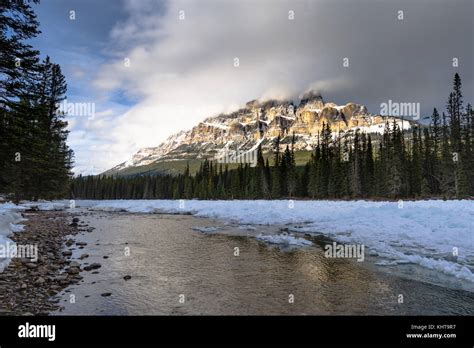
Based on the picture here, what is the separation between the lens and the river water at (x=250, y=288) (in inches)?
293

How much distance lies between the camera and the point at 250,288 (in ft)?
30.1

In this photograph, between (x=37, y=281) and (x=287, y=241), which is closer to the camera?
(x=37, y=281)

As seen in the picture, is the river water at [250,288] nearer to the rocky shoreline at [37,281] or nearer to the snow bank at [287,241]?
the rocky shoreline at [37,281]

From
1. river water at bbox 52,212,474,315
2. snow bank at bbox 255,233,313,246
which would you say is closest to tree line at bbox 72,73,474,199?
snow bank at bbox 255,233,313,246

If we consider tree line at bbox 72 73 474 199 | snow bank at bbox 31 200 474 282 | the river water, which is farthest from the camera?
tree line at bbox 72 73 474 199

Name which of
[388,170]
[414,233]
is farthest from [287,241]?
[388,170]

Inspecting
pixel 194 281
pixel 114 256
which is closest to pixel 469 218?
pixel 194 281

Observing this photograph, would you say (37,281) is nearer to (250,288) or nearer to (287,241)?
(250,288)

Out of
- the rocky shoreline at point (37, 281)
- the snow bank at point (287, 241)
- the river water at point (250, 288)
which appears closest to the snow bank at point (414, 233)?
the river water at point (250, 288)

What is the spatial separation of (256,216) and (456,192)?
150ft

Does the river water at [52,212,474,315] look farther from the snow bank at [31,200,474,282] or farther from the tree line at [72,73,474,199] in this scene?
the tree line at [72,73,474,199]

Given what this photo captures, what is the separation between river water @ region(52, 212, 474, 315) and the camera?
293 inches
